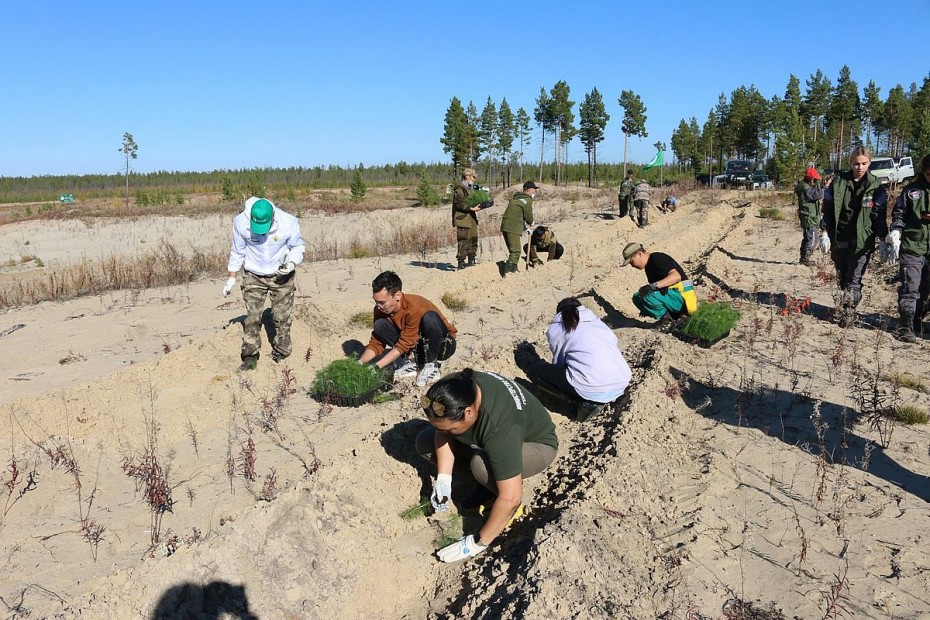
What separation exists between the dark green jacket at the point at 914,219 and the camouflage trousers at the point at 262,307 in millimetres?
5844

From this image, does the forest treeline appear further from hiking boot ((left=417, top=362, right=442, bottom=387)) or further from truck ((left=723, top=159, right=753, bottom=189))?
hiking boot ((left=417, top=362, right=442, bottom=387))

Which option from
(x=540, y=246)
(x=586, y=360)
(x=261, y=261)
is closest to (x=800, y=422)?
(x=586, y=360)

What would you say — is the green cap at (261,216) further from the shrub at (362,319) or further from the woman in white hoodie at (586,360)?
the woman in white hoodie at (586,360)

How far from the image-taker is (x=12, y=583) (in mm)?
3246

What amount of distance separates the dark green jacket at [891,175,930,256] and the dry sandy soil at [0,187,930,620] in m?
0.91

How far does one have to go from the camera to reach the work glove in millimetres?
6246

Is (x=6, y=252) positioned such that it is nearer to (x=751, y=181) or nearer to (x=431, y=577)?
(x=431, y=577)

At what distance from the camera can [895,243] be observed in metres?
6.25

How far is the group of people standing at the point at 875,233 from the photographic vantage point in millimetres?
6148

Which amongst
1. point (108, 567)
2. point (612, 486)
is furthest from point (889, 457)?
→ point (108, 567)

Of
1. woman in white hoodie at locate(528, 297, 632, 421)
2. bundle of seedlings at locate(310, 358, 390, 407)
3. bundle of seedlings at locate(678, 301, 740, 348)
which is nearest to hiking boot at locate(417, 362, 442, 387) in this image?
bundle of seedlings at locate(310, 358, 390, 407)

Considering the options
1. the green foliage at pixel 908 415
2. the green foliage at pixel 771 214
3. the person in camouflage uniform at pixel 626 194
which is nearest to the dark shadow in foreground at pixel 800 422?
the green foliage at pixel 908 415

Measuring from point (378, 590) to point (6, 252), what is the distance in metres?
23.5

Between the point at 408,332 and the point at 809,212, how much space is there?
311 inches
